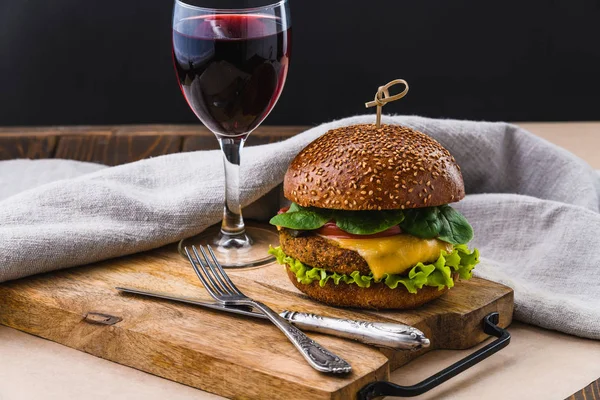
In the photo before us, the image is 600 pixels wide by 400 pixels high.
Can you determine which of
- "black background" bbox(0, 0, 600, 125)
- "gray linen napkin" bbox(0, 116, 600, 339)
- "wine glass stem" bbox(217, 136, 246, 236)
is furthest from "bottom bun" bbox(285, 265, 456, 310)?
"black background" bbox(0, 0, 600, 125)

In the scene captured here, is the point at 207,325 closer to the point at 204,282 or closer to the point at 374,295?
the point at 204,282

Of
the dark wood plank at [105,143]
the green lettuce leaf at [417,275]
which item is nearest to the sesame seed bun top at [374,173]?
the green lettuce leaf at [417,275]

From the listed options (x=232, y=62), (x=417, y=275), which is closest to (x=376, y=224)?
(x=417, y=275)

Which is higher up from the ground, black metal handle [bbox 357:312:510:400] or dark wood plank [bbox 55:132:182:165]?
dark wood plank [bbox 55:132:182:165]

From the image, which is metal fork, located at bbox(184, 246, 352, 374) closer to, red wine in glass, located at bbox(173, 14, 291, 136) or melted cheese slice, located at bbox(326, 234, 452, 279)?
melted cheese slice, located at bbox(326, 234, 452, 279)

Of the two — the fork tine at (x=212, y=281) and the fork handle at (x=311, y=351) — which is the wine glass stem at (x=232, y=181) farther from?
the fork handle at (x=311, y=351)

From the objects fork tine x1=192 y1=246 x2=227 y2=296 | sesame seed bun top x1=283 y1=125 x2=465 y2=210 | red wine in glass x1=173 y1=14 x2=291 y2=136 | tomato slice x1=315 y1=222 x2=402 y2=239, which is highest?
red wine in glass x1=173 y1=14 x2=291 y2=136

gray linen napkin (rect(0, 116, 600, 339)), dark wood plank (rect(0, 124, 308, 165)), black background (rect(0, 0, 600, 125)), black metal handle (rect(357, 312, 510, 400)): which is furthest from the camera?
black background (rect(0, 0, 600, 125))
